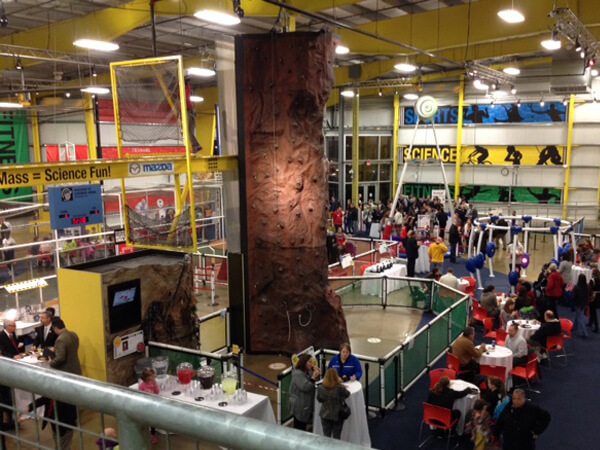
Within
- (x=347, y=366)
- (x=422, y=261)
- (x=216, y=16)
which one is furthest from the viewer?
(x=422, y=261)

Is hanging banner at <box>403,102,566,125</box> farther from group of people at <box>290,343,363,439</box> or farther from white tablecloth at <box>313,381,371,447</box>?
white tablecloth at <box>313,381,371,447</box>

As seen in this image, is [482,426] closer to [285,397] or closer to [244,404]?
[285,397]

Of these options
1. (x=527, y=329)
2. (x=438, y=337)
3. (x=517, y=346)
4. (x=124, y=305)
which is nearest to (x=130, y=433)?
(x=124, y=305)

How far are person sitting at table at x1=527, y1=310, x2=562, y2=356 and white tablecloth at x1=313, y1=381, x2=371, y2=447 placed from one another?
4.27m

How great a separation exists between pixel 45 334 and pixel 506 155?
2537 centimetres

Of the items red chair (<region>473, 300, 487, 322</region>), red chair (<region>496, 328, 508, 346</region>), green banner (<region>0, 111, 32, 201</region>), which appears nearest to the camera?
red chair (<region>496, 328, 508, 346</region>)

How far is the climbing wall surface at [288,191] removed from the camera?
35.3 ft

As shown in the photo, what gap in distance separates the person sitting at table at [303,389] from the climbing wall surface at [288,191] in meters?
3.46

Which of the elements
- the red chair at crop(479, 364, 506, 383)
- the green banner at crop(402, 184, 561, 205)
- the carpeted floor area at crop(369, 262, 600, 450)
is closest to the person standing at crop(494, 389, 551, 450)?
the carpeted floor area at crop(369, 262, 600, 450)

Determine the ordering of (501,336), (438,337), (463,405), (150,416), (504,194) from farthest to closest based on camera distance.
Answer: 1. (504,194)
2. (438,337)
3. (501,336)
4. (463,405)
5. (150,416)

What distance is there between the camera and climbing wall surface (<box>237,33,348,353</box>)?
424 inches

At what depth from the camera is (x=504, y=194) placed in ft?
96.0

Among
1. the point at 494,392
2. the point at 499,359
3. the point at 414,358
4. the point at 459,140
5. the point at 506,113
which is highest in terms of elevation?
the point at 506,113

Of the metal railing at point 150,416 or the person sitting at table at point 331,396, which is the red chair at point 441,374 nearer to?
the person sitting at table at point 331,396
